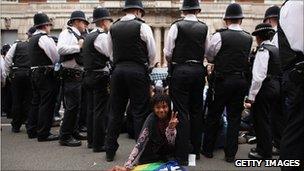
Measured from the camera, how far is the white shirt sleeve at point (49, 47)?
7438 mm

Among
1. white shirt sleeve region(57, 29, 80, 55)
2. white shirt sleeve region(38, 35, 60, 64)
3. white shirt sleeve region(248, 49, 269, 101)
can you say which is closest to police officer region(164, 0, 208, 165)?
white shirt sleeve region(248, 49, 269, 101)

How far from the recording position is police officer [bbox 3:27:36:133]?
8.69 metres

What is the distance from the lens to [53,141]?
758 centimetres

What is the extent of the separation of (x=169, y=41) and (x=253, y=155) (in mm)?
1964

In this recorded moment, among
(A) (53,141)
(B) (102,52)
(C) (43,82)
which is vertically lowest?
(A) (53,141)

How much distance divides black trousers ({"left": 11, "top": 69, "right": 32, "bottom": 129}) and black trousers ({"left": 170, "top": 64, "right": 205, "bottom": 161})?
148 inches

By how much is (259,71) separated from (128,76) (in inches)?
68.8

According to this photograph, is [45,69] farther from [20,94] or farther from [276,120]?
[276,120]

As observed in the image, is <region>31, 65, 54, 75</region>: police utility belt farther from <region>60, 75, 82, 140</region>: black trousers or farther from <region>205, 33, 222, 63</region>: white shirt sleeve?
<region>205, 33, 222, 63</region>: white shirt sleeve

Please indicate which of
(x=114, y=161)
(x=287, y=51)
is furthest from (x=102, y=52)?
(x=287, y=51)

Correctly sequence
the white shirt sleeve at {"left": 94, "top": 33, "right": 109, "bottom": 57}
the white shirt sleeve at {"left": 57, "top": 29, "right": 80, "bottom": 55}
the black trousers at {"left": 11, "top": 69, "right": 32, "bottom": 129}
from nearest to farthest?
1. the white shirt sleeve at {"left": 94, "top": 33, "right": 109, "bottom": 57}
2. the white shirt sleeve at {"left": 57, "top": 29, "right": 80, "bottom": 55}
3. the black trousers at {"left": 11, "top": 69, "right": 32, "bottom": 129}

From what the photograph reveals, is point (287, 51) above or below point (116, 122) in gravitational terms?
above

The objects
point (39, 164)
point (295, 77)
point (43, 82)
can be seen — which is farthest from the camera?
point (43, 82)

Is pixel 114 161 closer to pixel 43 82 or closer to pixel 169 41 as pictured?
pixel 169 41
